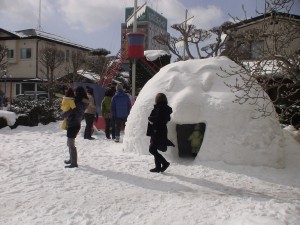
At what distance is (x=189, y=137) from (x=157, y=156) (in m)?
1.70

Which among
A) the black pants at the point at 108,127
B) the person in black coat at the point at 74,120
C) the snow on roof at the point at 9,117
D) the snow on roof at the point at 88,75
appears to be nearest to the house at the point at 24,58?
the snow on roof at the point at 88,75

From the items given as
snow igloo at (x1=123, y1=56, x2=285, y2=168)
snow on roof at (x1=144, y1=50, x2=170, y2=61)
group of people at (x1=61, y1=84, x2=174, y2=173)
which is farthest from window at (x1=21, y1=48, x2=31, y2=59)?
group of people at (x1=61, y1=84, x2=174, y2=173)

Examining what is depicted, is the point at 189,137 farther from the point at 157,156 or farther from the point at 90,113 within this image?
the point at 90,113

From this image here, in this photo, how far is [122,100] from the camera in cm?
980

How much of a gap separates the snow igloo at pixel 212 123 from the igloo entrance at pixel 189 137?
22 mm

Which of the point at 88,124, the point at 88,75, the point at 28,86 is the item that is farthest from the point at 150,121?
the point at 28,86

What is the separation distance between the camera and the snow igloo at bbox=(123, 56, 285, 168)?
22.7 feet

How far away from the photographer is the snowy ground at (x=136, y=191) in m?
4.24

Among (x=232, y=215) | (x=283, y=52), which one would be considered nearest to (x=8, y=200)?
(x=232, y=215)

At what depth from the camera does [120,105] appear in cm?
987

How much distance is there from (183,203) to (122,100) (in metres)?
5.40

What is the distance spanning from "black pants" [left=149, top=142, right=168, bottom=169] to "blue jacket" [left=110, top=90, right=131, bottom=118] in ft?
12.0

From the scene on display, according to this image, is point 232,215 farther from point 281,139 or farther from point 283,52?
point 281,139

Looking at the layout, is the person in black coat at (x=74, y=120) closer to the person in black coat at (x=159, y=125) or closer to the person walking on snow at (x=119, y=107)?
the person in black coat at (x=159, y=125)
